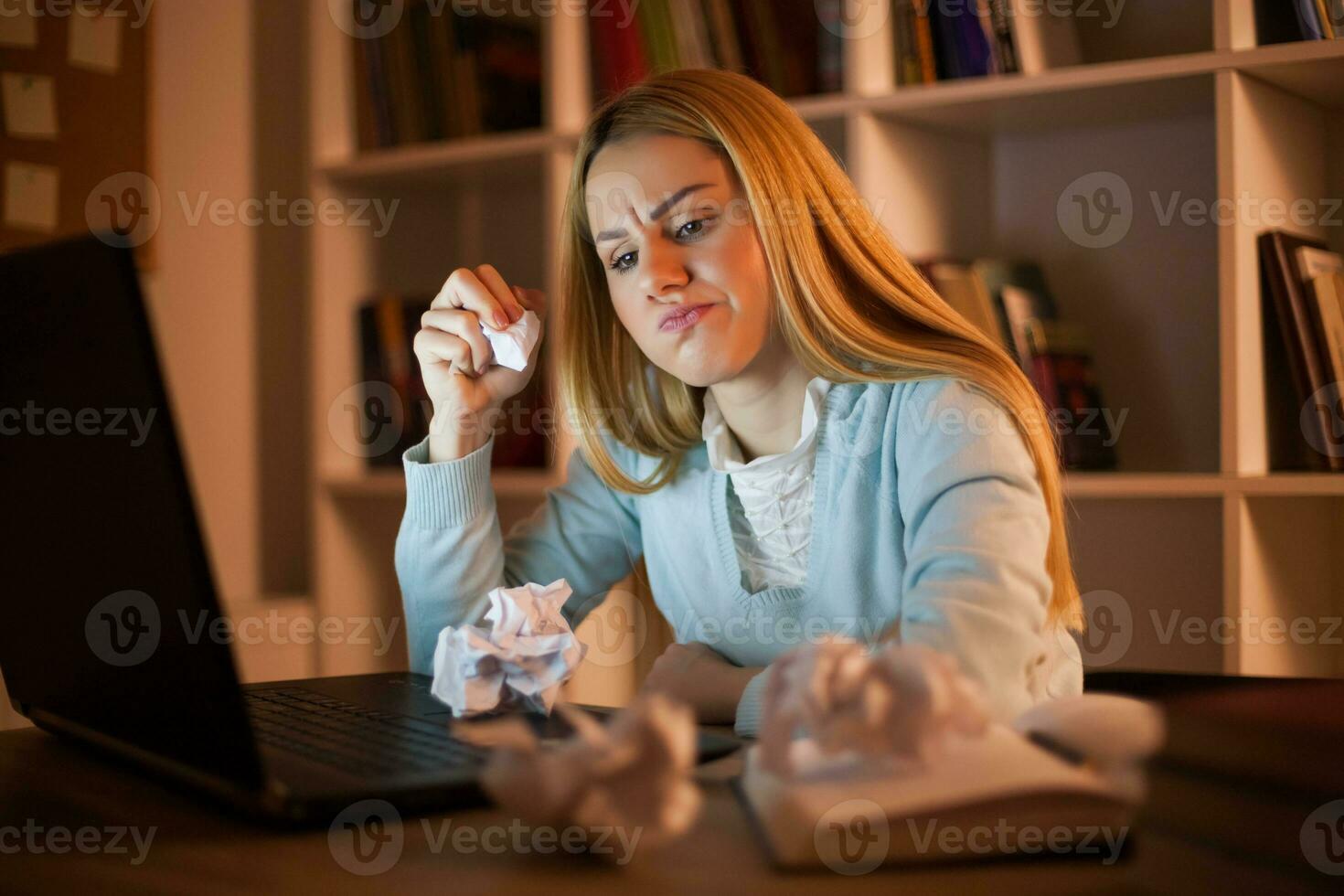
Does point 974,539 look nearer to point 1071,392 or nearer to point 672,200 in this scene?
point 672,200

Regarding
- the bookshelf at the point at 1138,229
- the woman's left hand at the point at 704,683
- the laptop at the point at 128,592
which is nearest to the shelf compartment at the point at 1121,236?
the bookshelf at the point at 1138,229

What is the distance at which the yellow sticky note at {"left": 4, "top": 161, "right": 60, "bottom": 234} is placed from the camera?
2.04m

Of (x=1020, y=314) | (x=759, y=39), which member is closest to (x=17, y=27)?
(x=759, y=39)

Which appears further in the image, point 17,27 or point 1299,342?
point 17,27

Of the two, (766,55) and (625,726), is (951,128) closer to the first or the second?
(766,55)

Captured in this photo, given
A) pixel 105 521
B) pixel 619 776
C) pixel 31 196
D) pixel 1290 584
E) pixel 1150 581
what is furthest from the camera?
pixel 31 196

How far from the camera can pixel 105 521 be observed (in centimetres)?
71

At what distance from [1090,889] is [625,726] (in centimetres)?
20

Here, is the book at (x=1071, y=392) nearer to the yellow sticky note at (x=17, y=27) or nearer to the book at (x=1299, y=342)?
the book at (x=1299, y=342)

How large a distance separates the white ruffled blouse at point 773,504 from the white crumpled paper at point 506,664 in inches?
15.8

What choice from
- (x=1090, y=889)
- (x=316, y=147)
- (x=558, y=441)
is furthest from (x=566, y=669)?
(x=316, y=147)

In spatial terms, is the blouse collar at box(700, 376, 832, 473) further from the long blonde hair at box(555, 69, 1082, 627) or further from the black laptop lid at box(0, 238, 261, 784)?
the black laptop lid at box(0, 238, 261, 784)

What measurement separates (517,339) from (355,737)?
21.5 inches

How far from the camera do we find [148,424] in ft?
2.02
